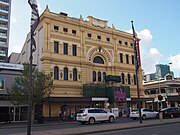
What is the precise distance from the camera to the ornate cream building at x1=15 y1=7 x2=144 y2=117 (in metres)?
37.0

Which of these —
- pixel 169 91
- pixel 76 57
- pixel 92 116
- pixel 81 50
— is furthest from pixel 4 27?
pixel 92 116

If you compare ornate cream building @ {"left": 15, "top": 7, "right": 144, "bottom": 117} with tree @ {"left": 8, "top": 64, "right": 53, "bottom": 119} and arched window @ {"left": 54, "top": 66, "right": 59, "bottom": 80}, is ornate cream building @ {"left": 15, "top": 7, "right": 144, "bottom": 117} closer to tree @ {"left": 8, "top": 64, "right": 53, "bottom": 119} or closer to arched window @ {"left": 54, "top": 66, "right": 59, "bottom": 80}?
arched window @ {"left": 54, "top": 66, "right": 59, "bottom": 80}

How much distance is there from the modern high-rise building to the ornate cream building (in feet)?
60.9

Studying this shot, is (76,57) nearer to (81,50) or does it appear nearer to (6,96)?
(81,50)

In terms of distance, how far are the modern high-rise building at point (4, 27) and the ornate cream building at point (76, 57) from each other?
18566 millimetres

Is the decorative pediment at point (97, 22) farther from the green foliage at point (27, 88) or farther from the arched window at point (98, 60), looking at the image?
the green foliage at point (27, 88)

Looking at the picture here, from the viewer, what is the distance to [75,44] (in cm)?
4088

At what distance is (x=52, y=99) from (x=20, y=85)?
5.07 meters

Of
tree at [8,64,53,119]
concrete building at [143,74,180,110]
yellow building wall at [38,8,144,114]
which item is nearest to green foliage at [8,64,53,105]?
tree at [8,64,53,119]

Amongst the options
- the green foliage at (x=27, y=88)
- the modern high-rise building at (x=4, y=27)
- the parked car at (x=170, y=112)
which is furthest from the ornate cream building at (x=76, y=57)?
the modern high-rise building at (x=4, y=27)

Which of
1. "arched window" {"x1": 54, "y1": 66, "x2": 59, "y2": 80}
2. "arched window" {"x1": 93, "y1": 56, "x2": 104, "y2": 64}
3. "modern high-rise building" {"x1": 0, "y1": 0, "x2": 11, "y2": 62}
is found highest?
"modern high-rise building" {"x1": 0, "y1": 0, "x2": 11, "y2": 62}

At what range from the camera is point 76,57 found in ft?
133

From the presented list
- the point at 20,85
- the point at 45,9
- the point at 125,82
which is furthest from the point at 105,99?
the point at 45,9

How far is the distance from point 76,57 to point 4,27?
3518cm
